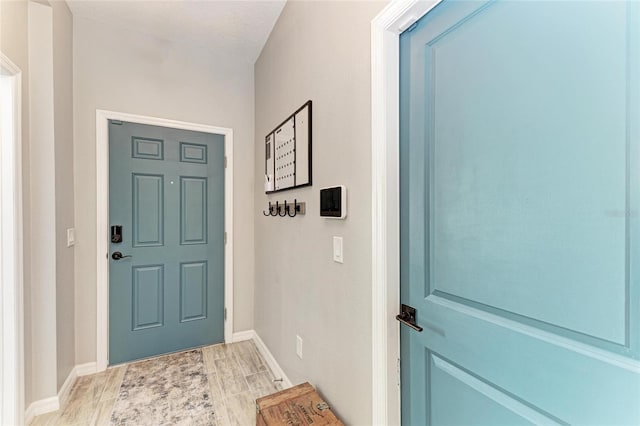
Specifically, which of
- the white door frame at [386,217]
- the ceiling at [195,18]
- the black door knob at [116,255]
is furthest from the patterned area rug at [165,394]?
the ceiling at [195,18]

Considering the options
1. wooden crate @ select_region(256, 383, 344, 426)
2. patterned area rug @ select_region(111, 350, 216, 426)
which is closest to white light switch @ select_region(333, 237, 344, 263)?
wooden crate @ select_region(256, 383, 344, 426)

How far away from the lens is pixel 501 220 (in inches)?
31.1

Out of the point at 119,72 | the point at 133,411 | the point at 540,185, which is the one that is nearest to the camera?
the point at 540,185

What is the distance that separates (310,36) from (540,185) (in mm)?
1530

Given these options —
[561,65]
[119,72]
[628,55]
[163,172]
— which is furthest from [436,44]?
[119,72]

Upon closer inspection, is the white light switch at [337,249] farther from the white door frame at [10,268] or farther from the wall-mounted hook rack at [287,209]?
the white door frame at [10,268]

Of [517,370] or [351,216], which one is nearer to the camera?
[517,370]

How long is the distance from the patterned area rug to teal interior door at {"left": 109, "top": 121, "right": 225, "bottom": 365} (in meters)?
0.22

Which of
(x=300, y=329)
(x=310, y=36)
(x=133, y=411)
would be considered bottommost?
(x=133, y=411)

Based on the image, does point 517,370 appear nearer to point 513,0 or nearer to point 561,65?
point 561,65

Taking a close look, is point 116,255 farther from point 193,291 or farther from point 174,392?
point 174,392

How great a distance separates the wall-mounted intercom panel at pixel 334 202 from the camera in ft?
4.33

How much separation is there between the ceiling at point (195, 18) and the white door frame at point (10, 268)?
3.12 ft

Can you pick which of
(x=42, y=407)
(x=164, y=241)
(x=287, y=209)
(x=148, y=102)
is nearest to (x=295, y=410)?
(x=287, y=209)
